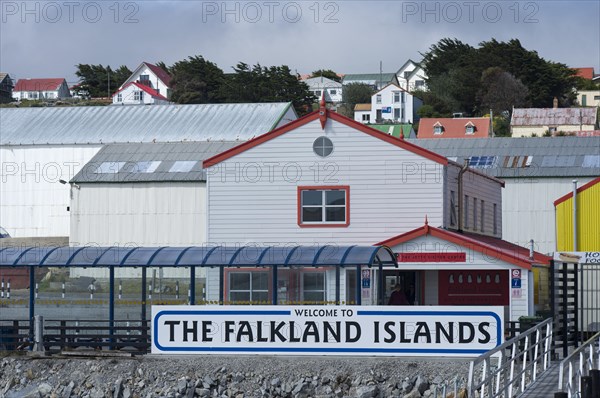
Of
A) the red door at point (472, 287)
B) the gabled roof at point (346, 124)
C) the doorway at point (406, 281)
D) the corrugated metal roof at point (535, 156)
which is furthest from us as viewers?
the corrugated metal roof at point (535, 156)

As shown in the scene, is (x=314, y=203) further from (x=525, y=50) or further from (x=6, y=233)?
(x=525, y=50)

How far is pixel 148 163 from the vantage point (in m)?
61.2

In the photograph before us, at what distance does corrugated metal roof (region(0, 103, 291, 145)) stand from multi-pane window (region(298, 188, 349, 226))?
116ft

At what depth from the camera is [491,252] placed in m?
35.1

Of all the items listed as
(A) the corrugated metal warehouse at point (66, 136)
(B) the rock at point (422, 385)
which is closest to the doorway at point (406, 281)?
(B) the rock at point (422, 385)

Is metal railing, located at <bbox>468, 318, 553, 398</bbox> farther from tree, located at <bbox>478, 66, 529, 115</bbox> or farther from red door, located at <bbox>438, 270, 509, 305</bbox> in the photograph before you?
tree, located at <bbox>478, 66, 529, 115</bbox>

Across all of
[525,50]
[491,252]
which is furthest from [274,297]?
[525,50]

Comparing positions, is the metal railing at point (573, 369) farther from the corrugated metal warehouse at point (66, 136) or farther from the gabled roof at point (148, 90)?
the gabled roof at point (148, 90)

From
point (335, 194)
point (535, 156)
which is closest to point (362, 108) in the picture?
point (535, 156)

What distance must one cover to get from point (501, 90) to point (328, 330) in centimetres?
10778

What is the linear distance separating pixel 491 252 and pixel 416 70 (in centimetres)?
15441

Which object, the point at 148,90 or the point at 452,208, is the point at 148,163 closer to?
the point at 452,208

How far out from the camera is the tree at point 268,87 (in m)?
135

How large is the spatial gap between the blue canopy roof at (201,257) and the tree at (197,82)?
4447 inches
